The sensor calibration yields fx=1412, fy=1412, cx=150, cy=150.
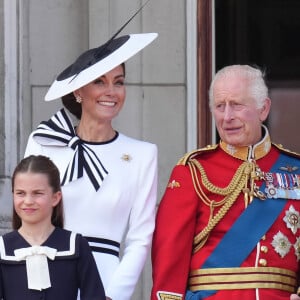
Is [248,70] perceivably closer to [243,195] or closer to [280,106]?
[243,195]

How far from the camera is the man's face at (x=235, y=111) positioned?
203 inches

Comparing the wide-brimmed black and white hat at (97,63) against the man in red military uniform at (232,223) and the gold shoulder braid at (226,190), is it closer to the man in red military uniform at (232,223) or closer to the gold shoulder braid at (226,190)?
the man in red military uniform at (232,223)

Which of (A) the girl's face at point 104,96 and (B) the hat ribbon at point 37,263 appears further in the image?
(A) the girl's face at point 104,96

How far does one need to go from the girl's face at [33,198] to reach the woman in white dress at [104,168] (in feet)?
0.69

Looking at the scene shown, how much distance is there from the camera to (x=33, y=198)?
486 cm

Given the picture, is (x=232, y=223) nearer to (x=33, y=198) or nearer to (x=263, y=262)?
(x=263, y=262)

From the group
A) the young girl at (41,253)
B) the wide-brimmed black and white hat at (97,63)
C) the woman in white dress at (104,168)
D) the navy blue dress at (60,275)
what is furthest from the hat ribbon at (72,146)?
the navy blue dress at (60,275)

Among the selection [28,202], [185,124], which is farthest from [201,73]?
[28,202]

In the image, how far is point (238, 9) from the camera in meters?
7.44

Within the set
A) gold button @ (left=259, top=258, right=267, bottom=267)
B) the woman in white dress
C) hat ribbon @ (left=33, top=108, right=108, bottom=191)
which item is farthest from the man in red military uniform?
hat ribbon @ (left=33, top=108, right=108, bottom=191)

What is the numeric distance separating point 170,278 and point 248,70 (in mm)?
818

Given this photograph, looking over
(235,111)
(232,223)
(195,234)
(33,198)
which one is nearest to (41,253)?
(33,198)

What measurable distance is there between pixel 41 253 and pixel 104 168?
49cm

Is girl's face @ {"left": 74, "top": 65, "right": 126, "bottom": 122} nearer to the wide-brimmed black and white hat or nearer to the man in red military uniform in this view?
the wide-brimmed black and white hat
